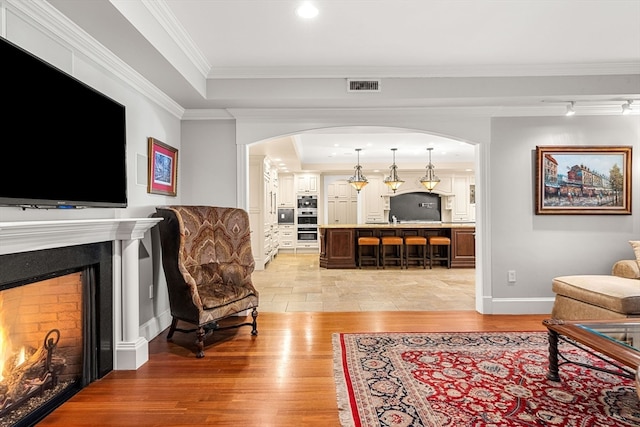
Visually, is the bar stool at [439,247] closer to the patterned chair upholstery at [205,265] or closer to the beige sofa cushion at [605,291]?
the beige sofa cushion at [605,291]

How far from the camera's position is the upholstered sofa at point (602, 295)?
2.93 meters

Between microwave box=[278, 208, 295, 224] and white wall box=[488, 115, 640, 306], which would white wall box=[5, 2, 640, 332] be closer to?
white wall box=[488, 115, 640, 306]

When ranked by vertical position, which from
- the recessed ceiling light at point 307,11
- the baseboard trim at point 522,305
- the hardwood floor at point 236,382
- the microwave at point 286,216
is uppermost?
the recessed ceiling light at point 307,11

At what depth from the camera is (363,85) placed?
3.62 metres

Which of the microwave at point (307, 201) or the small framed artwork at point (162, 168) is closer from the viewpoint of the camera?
the small framed artwork at point (162, 168)

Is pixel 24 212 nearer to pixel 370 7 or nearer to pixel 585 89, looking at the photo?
pixel 370 7

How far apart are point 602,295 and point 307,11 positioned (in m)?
3.27

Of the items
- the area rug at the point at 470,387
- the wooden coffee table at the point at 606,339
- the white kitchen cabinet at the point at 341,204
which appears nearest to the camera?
the wooden coffee table at the point at 606,339

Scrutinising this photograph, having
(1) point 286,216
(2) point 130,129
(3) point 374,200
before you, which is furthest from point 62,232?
(3) point 374,200

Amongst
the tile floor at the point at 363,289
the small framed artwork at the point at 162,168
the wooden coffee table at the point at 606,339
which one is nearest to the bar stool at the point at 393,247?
the tile floor at the point at 363,289

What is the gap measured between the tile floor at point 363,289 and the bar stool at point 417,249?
0.71ft

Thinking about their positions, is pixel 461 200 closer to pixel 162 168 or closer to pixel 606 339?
pixel 606 339

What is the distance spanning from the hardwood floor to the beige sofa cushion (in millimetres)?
495

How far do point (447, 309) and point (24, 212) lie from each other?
406cm
